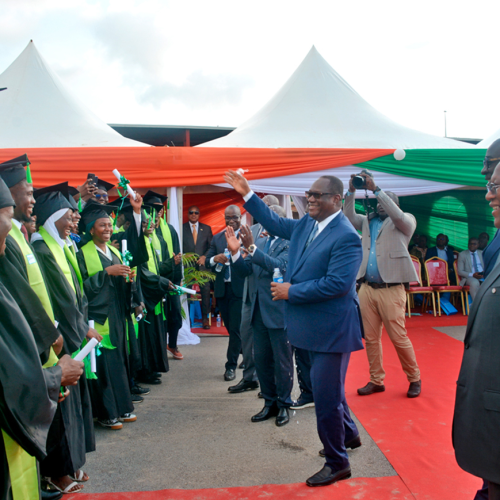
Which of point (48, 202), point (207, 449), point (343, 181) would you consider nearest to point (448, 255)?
point (343, 181)

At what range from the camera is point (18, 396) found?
1605 mm

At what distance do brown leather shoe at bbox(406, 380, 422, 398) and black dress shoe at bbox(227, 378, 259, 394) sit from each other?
1.58m

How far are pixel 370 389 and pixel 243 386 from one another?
134 centimetres

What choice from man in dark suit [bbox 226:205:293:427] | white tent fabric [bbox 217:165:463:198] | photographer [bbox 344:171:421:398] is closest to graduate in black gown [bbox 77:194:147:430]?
man in dark suit [bbox 226:205:293:427]

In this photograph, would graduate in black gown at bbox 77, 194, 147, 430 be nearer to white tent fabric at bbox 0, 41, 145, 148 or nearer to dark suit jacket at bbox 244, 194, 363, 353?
dark suit jacket at bbox 244, 194, 363, 353

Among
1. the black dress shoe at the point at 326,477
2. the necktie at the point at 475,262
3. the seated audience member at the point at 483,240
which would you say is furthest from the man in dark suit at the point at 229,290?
the seated audience member at the point at 483,240

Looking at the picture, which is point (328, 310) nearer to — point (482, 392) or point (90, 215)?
point (482, 392)

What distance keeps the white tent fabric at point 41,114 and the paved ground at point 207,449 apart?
471 cm

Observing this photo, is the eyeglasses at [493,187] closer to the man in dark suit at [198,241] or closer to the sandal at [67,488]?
the sandal at [67,488]

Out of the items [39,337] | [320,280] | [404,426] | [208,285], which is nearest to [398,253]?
[404,426]

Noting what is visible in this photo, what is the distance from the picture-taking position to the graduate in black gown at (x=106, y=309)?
12.9 ft

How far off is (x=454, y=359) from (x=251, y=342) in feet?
9.61

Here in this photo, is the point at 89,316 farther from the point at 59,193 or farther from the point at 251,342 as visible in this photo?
the point at 251,342

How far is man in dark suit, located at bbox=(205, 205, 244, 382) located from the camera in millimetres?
5180
